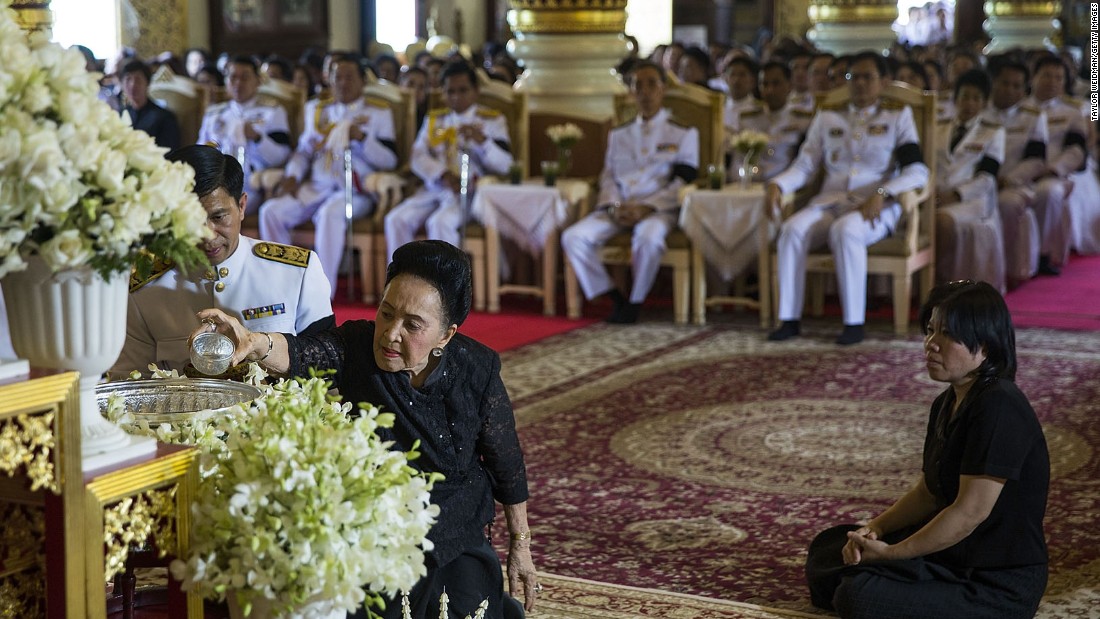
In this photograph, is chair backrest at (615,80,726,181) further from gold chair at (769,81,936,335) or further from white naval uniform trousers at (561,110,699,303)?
gold chair at (769,81,936,335)

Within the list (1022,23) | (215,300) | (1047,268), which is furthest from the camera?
(1022,23)

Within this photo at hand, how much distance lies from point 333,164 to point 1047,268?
4.58m

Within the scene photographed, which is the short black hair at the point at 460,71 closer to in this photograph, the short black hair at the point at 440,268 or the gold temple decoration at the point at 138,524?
the short black hair at the point at 440,268

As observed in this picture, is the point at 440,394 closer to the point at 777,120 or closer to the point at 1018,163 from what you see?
the point at 777,120

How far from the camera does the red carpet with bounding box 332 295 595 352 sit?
7.43m

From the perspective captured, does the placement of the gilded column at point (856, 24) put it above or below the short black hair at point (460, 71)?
above

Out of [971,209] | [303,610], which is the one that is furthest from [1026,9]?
[303,610]

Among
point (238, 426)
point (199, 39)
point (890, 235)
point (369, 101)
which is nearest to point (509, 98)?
point (369, 101)

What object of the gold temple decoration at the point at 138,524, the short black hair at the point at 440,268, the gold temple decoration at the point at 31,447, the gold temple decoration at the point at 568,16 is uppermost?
the gold temple decoration at the point at 568,16

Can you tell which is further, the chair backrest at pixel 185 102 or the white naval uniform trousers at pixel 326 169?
the chair backrest at pixel 185 102

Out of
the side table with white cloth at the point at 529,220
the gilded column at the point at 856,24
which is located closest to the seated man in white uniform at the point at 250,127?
the side table with white cloth at the point at 529,220

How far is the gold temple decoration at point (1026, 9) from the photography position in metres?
18.5

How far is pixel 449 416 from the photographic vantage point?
287cm

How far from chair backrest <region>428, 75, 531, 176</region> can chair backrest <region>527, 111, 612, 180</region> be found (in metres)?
0.21
